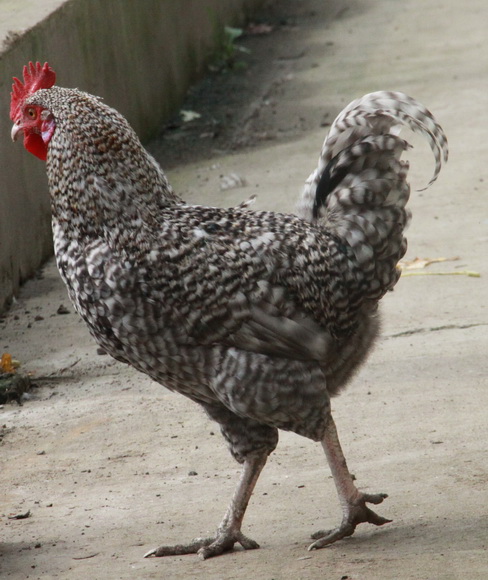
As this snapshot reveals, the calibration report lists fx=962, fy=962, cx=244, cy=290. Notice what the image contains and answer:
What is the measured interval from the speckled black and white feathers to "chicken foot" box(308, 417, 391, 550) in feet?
0.53

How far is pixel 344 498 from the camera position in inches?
165

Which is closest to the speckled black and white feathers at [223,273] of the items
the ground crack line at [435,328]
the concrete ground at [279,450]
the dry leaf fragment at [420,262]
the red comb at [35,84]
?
Answer: the red comb at [35,84]

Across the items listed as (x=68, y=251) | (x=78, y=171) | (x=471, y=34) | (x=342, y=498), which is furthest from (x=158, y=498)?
(x=471, y=34)

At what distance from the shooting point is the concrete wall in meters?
7.37

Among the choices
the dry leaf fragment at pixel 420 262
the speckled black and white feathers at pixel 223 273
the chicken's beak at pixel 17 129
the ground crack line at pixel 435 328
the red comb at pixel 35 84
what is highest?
the red comb at pixel 35 84

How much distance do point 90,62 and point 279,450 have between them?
514cm

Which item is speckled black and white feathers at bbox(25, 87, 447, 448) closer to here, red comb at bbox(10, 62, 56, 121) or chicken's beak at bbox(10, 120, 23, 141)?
chicken's beak at bbox(10, 120, 23, 141)

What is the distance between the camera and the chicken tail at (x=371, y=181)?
166 inches

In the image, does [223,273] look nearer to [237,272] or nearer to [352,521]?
[237,272]

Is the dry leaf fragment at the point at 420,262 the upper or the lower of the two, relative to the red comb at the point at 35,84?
lower

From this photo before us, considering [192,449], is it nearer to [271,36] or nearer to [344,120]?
[344,120]

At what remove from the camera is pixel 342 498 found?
4.19m

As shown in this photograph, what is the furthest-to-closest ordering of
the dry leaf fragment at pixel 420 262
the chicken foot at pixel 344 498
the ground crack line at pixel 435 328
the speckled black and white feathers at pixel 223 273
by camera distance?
the dry leaf fragment at pixel 420 262 → the ground crack line at pixel 435 328 → the chicken foot at pixel 344 498 → the speckled black and white feathers at pixel 223 273

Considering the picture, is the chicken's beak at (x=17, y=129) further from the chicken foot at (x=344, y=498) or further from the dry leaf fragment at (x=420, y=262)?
the dry leaf fragment at (x=420, y=262)
